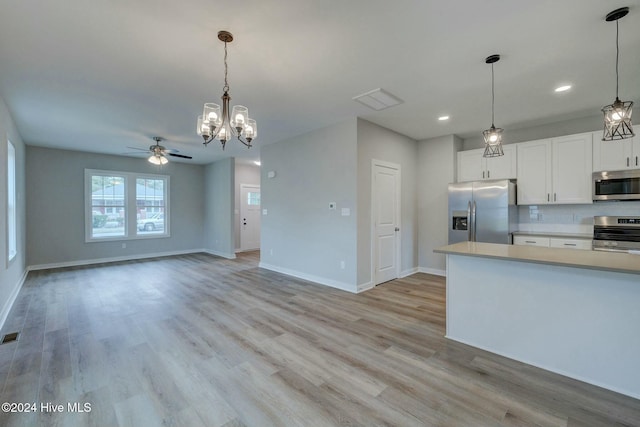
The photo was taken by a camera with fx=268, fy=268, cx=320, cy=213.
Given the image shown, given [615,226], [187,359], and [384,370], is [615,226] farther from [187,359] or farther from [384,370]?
[187,359]

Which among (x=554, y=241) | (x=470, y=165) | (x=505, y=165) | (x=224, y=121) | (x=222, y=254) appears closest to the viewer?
(x=224, y=121)

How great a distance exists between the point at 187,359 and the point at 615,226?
5.67 metres

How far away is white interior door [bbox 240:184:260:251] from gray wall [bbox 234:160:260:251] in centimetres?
12

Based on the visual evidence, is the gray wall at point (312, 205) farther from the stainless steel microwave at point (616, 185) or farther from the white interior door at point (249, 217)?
the stainless steel microwave at point (616, 185)

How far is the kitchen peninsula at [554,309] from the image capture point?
197 cm

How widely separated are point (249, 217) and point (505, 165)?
707 centimetres

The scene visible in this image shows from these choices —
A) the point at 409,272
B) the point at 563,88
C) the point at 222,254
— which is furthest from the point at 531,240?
the point at 222,254

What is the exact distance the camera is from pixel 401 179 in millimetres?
5305

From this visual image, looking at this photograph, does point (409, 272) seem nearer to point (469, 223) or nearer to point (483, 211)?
point (469, 223)

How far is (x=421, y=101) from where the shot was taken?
3686 mm

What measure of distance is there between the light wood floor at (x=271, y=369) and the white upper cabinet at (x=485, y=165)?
8.45 ft

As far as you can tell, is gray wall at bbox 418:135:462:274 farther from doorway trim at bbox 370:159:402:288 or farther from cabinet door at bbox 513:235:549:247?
cabinet door at bbox 513:235:549:247

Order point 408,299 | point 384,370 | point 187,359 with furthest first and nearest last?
point 408,299, point 187,359, point 384,370

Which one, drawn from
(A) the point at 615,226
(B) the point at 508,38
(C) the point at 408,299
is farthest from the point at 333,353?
(A) the point at 615,226
